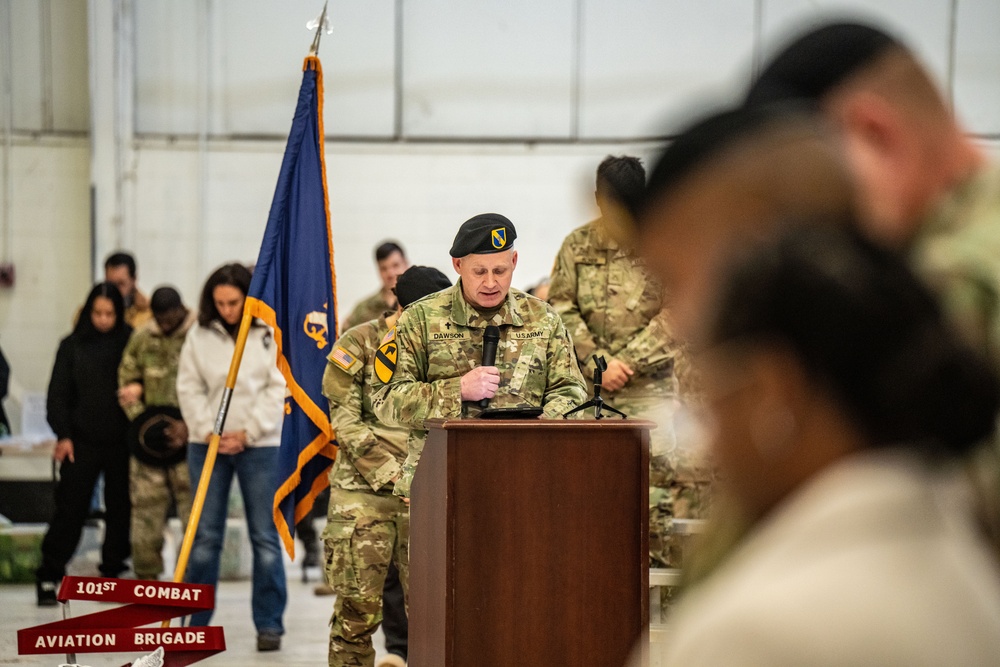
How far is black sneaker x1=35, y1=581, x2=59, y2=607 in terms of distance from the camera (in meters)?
6.75

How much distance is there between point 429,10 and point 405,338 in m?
6.59

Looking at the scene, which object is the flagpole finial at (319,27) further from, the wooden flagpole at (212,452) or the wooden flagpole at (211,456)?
the wooden flagpole at (211,456)

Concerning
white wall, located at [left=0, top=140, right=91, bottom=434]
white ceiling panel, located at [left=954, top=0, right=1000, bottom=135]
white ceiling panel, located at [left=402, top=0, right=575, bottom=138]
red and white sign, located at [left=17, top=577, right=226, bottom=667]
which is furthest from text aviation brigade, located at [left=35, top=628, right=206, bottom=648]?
white ceiling panel, located at [left=954, top=0, right=1000, bottom=135]

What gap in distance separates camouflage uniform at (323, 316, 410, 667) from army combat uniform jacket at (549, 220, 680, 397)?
0.80 m

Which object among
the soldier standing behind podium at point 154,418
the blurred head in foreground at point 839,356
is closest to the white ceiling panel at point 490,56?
the soldier standing behind podium at point 154,418

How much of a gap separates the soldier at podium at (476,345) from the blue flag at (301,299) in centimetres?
103

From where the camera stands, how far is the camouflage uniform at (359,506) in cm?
445

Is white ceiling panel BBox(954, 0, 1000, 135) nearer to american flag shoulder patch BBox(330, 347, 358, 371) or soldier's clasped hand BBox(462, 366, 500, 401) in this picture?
american flag shoulder patch BBox(330, 347, 358, 371)

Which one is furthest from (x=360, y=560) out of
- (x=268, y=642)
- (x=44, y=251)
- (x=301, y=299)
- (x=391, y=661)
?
(x=44, y=251)

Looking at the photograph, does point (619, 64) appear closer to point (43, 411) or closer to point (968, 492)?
point (43, 411)

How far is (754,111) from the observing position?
0.91 metres

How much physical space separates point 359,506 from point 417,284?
36.4 inches

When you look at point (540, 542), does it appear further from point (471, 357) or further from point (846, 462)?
point (846, 462)

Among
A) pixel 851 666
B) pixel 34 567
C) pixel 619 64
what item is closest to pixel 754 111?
pixel 851 666
